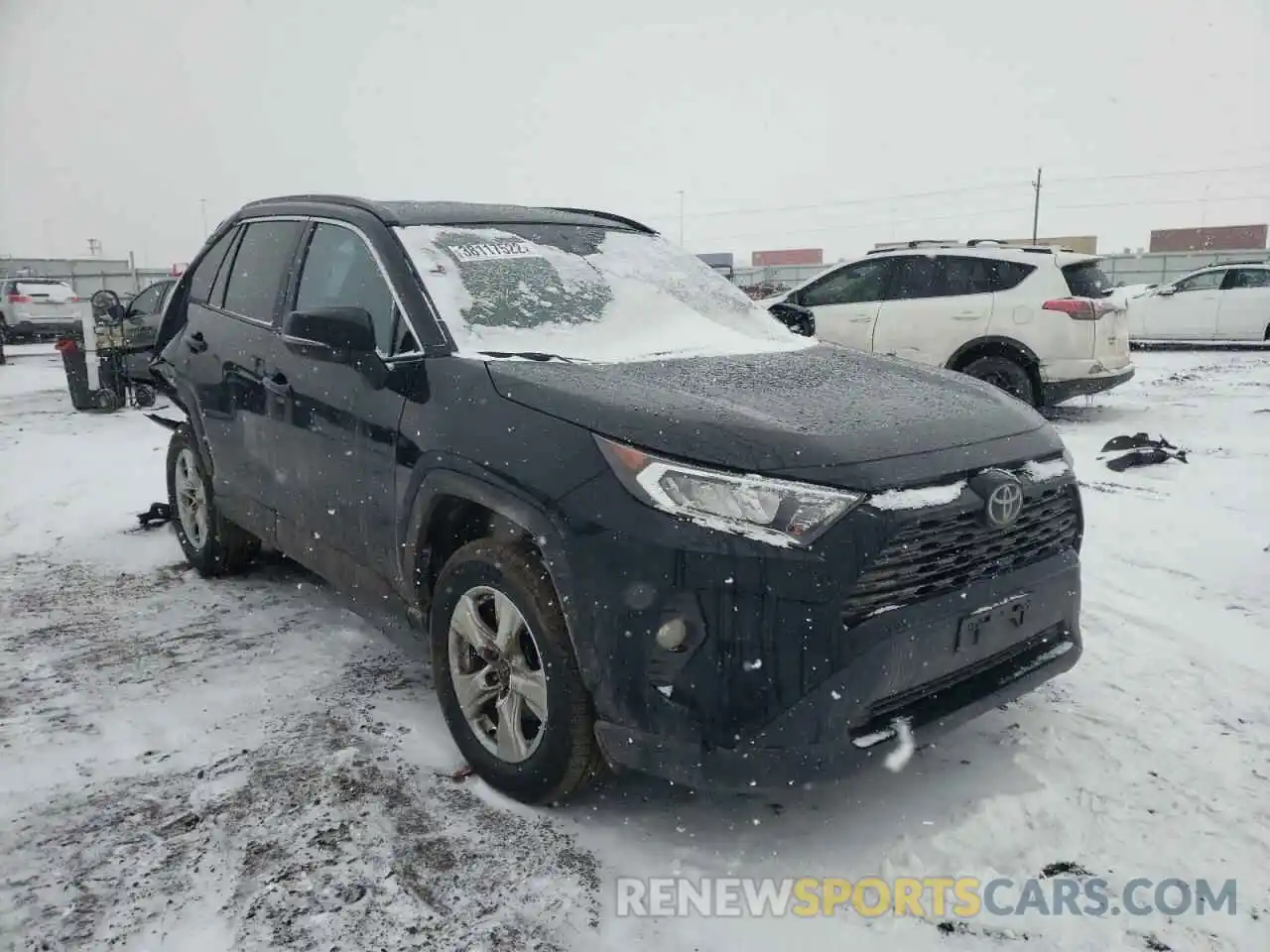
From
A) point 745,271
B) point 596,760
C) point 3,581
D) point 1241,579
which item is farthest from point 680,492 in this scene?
point 745,271

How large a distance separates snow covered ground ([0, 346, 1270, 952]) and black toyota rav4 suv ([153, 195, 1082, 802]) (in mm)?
307

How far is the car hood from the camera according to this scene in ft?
7.36

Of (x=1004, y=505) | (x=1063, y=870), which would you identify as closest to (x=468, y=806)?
(x=1063, y=870)

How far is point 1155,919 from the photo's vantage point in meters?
2.16

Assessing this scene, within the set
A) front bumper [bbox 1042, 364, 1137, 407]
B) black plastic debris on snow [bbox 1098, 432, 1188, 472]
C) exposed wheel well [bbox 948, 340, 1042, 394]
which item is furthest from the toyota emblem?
front bumper [bbox 1042, 364, 1137, 407]

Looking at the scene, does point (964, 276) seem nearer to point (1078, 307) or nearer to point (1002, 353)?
point (1002, 353)

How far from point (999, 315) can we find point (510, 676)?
7.34 meters

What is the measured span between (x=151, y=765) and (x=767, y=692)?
6.89 ft

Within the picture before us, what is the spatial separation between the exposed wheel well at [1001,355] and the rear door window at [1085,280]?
2.28 ft

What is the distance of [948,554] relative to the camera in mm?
2344

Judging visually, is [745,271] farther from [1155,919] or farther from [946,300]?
[1155,919]

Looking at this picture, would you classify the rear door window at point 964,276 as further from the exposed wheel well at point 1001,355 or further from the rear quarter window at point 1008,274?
the exposed wheel well at point 1001,355

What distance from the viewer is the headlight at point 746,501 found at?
216 centimetres

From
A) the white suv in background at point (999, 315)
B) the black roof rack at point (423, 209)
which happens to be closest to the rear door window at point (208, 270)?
the black roof rack at point (423, 209)
